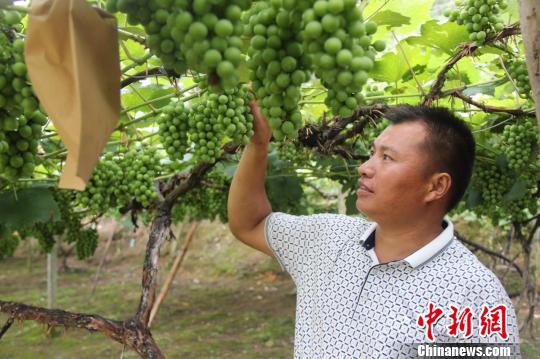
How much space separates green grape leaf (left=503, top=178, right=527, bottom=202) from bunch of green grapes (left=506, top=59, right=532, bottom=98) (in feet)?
3.23

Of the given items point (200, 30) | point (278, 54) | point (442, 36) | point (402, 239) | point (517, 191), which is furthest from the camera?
point (517, 191)

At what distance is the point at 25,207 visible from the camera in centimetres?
260

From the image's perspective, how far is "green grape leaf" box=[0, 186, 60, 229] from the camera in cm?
259

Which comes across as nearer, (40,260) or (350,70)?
(350,70)

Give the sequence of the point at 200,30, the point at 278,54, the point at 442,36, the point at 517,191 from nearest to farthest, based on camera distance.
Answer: the point at 200,30, the point at 278,54, the point at 442,36, the point at 517,191

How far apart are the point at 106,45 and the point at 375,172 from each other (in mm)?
1055

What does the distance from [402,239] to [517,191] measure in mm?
1611

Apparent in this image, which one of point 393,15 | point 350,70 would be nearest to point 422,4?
point 393,15

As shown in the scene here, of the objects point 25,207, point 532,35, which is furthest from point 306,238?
point 25,207

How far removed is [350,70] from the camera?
2.24 feet

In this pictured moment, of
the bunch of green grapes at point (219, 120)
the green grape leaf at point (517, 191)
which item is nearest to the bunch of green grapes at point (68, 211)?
the bunch of green grapes at point (219, 120)

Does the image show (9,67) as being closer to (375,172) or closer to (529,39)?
(529,39)

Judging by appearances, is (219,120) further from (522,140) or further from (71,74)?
(522,140)

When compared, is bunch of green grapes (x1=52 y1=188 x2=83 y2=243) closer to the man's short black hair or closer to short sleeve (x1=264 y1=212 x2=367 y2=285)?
short sleeve (x1=264 y1=212 x2=367 y2=285)
